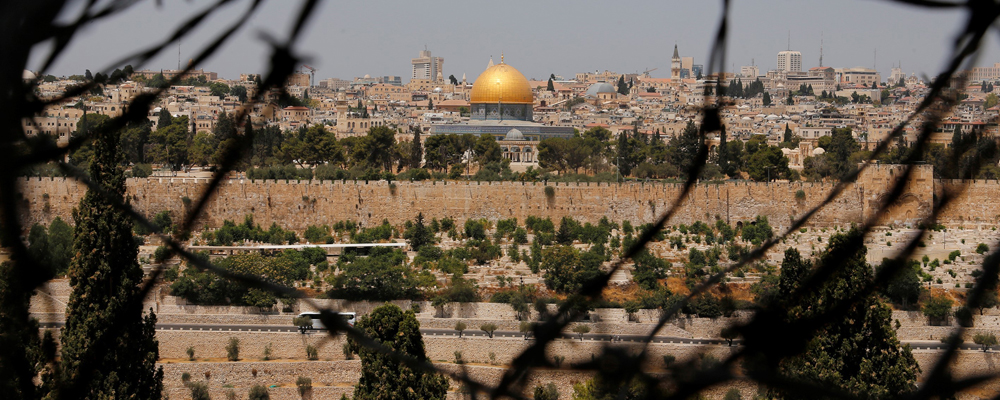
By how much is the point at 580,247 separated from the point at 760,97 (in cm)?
7766

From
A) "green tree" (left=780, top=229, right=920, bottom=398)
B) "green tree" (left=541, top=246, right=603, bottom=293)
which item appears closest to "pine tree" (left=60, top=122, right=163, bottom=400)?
"green tree" (left=780, top=229, right=920, bottom=398)

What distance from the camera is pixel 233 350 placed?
46.5ft

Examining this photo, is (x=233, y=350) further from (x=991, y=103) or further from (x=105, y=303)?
(x=991, y=103)

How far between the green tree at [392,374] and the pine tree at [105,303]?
80.5 inches

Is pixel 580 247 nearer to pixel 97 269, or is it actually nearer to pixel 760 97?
pixel 97 269

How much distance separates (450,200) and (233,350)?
8682mm

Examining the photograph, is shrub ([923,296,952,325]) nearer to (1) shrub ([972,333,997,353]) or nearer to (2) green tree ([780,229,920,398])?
(1) shrub ([972,333,997,353])

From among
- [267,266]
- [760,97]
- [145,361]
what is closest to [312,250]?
[267,266]

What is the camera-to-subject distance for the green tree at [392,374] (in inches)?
426

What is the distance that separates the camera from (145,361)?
1025 centimetres

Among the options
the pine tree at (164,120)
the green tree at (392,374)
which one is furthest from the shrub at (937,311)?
the pine tree at (164,120)

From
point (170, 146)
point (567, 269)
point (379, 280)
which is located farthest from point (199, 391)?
point (170, 146)

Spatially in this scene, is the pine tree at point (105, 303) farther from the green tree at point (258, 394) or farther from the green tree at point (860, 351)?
the green tree at point (860, 351)

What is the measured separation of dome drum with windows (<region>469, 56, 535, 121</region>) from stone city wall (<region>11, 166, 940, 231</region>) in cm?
2183
